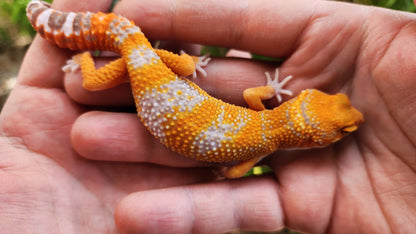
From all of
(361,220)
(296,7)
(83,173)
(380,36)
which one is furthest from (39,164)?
(380,36)

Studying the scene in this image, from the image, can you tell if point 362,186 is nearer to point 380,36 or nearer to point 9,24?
point 380,36

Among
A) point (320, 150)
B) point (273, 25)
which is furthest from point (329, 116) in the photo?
point (273, 25)

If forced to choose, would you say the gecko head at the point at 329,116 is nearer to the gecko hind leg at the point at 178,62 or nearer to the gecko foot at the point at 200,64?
the gecko foot at the point at 200,64

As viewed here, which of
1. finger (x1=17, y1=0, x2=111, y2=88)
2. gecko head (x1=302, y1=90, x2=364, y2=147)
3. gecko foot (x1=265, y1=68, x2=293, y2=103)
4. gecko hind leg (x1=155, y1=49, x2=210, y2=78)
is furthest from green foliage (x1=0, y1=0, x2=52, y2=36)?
gecko head (x1=302, y1=90, x2=364, y2=147)

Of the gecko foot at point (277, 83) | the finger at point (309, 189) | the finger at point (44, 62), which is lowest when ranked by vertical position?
the finger at point (309, 189)

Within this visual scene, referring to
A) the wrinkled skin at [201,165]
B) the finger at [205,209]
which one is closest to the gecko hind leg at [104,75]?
the wrinkled skin at [201,165]

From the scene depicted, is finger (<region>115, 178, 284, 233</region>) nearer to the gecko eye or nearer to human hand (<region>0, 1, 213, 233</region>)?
human hand (<region>0, 1, 213, 233</region>)
